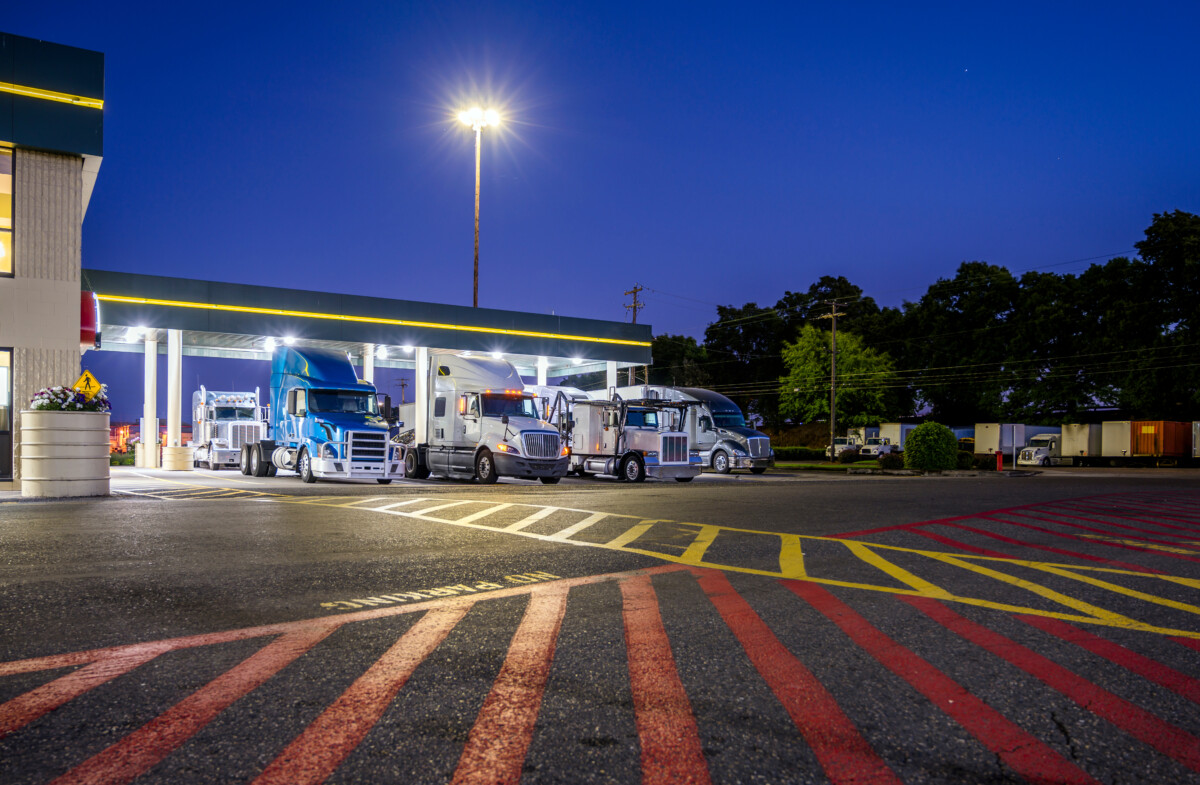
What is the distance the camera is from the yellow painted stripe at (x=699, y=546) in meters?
7.70

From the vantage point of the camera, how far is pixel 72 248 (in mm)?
16734

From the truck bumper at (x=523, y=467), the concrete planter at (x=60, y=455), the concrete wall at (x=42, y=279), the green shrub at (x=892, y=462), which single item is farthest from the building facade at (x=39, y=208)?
the green shrub at (x=892, y=462)

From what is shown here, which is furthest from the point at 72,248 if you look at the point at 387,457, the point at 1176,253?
the point at 1176,253

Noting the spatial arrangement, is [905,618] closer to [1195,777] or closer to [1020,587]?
[1020,587]

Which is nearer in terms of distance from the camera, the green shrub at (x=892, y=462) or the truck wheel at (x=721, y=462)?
the truck wheel at (x=721, y=462)

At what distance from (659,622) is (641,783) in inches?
94.1

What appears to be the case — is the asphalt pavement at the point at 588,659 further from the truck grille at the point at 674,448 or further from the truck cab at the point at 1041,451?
the truck cab at the point at 1041,451

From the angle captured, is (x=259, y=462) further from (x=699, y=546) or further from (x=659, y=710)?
(x=659, y=710)

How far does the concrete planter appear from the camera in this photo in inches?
541

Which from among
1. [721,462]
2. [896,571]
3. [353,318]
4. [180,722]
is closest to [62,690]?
[180,722]

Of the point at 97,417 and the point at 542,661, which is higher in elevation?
the point at 97,417

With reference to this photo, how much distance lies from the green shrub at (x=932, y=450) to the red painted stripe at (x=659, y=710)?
106ft

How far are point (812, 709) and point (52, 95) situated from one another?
19.3 m

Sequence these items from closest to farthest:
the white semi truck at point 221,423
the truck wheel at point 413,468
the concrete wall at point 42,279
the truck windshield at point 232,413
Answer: the concrete wall at point 42,279
the truck wheel at point 413,468
the white semi truck at point 221,423
the truck windshield at point 232,413
